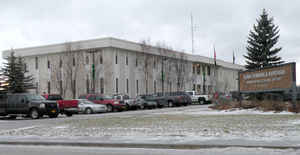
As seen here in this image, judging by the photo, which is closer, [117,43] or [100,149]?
[100,149]

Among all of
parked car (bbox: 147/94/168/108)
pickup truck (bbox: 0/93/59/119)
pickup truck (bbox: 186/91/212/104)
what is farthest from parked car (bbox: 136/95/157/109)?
pickup truck (bbox: 0/93/59/119)

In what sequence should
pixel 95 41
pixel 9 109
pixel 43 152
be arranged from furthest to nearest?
pixel 95 41 < pixel 9 109 < pixel 43 152

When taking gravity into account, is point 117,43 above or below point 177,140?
above

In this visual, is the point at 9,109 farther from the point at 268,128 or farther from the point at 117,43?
the point at 117,43

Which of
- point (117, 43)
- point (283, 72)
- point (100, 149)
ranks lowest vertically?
point (100, 149)

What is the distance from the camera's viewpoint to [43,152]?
12375 millimetres

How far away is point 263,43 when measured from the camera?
58.0 meters

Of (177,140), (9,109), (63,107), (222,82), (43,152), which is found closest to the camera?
(43,152)

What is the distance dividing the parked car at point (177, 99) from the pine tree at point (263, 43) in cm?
1303

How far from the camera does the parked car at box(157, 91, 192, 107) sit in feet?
162

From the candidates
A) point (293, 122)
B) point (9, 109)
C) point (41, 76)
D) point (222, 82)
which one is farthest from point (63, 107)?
point (222, 82)

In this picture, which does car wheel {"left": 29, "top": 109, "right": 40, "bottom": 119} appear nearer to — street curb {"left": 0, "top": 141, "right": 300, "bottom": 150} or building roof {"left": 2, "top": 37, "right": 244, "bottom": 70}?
street curb {"left": 0, "top": 141, "right": 300, "bottom": 150}

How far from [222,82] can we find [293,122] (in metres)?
81.6

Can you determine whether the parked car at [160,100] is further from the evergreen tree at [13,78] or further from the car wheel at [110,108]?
the evergreen tree at [13,78]
